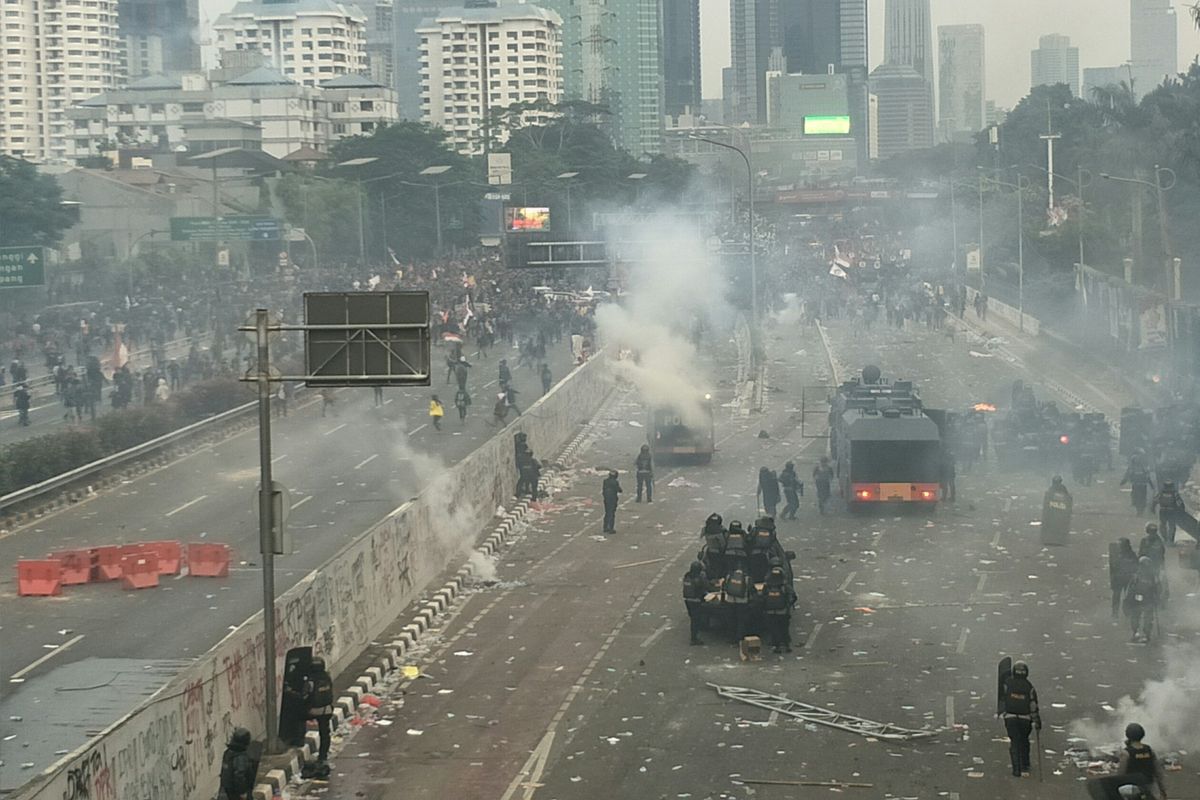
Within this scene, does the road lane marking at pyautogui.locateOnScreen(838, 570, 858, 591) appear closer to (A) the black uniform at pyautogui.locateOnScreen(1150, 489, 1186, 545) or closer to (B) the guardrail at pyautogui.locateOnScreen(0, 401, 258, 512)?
(A) the black uniform at pyautogui.locateOnScreen(1150, 489, 1186, 545)

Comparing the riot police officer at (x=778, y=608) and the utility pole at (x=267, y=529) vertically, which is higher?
the utility pole at (x=267, y=529)

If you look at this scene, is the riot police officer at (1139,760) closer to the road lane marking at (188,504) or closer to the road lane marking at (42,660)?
the road lane marking at (42,660)

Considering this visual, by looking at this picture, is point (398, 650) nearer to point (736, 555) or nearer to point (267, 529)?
point (736, 555)

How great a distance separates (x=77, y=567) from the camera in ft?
98.9

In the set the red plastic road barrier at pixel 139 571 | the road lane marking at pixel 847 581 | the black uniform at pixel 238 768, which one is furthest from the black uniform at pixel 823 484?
the black uniform at pixel 238 768

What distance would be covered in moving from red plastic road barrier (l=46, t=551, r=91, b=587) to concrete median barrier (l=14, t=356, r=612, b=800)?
568 centimetres

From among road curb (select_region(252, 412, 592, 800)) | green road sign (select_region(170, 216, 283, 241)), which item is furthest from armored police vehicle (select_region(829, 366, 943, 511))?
green road sign (select_region(170, 216, 283, 241))

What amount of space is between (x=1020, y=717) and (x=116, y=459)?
28200 mm

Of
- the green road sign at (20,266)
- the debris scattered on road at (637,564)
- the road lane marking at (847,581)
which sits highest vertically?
the green road sign at (20,266)

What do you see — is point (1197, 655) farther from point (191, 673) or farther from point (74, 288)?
point (74, 288)

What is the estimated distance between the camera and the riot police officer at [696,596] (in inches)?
966

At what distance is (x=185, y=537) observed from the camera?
114ft

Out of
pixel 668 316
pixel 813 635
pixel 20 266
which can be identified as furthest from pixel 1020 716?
pixel 668 316

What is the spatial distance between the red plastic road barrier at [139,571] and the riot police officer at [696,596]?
32.0 feet
